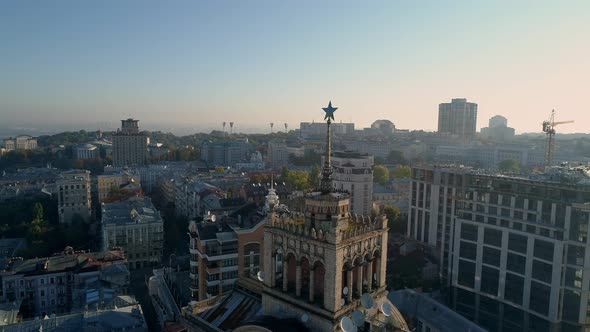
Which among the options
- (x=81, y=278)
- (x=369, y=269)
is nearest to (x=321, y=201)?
(x=369, y=269)

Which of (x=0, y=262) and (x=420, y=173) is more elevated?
(x=420, y=173)

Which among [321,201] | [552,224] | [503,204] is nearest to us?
[321,201]

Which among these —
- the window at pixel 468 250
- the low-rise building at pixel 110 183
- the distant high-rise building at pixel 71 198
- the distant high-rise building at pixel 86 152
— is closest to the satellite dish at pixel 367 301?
the window at pixel 468 250

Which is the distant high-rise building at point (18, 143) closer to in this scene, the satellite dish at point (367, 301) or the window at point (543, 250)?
the window at point (543, 250)

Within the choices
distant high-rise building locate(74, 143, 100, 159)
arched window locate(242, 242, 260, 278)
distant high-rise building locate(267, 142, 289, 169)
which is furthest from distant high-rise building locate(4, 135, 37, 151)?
arched window locate(242, 242, 260, 278)

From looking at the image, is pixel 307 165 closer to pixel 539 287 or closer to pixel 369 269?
pixel 539 287

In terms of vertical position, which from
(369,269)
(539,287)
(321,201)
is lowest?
(539,287)
